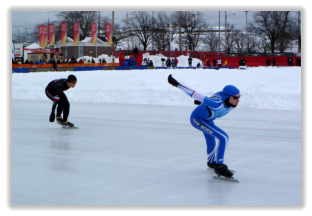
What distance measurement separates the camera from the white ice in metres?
4.18

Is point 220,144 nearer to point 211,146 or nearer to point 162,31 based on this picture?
point 211,146

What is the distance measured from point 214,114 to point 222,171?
23.9 inches

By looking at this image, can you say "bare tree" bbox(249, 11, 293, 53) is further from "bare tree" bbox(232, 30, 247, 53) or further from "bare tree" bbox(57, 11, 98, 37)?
"bare tree" bbox(57, 11, 98, 37)

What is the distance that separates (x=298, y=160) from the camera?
5.76m

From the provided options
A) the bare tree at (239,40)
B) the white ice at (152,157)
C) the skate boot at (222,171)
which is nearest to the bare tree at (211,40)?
the bare tree at (239,40)

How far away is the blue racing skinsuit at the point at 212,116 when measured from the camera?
4.59 m

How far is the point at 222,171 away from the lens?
187 inches

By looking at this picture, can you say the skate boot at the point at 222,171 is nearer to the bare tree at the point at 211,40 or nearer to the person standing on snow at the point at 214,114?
the person standing on snow at the point at 214,114

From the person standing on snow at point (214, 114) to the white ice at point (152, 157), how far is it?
190mm

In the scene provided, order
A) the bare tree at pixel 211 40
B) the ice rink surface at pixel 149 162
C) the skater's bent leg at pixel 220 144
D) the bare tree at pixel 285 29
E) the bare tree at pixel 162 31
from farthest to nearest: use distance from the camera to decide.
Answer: the bare tree at pixel 211 40 → the bare tree at pixel 162 31 → the bare tree at pixel 285 29 → the skater's bent leg at pixel 220 144 → the ice rink surface at pixel 149 162

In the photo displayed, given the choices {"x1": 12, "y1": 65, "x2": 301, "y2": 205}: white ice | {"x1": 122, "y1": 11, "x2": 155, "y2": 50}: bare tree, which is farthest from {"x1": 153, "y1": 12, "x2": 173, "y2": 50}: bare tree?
{"x1": 12, "y1": 65, "x2": 301, "y2": 205}: white ice
